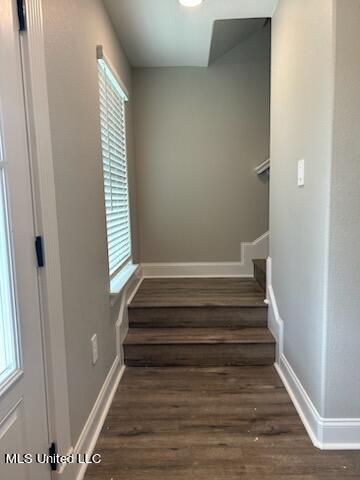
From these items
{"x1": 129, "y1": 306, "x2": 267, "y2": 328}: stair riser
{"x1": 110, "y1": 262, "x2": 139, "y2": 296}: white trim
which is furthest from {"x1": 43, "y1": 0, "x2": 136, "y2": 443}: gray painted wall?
{"x1": 129, "y1": 306, "x2": 267, "y2": 328}: stair riser

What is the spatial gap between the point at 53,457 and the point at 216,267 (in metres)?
2.47

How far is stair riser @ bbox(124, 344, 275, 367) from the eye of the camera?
232 cm

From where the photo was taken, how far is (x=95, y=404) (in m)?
1.69

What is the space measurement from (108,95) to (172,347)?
183 cm

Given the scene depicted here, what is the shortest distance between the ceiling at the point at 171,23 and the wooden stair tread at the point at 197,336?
7.33 feet

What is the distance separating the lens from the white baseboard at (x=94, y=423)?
4.41 feet

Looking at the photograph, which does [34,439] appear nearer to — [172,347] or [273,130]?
[172,347]

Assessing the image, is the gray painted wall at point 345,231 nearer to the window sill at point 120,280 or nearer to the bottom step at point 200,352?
the bottom step at point 200,352

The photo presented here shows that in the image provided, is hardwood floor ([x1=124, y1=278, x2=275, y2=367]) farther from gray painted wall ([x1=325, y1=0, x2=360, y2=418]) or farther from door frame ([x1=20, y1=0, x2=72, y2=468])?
door frame ([x1=20, y1=0, x2=72, y2=468])

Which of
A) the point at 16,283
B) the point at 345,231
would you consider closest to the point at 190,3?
the point at 345,231

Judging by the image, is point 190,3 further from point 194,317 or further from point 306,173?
point 194,317

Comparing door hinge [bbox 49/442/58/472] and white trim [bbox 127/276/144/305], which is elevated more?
white trim [bbox 127/276/144/305]

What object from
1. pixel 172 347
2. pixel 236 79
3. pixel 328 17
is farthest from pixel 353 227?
pixel 236 79

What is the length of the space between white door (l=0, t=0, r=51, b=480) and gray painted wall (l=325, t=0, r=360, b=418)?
1.21 meters
